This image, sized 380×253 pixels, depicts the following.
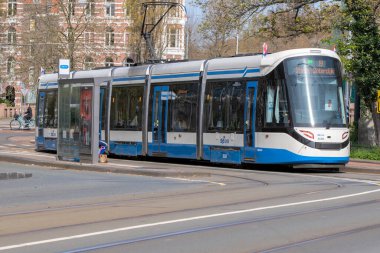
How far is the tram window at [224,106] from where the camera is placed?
71.0 ft

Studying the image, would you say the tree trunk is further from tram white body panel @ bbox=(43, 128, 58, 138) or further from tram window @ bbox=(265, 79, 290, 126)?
tram white body panel @ bbox=(43, 128, 58, 138)

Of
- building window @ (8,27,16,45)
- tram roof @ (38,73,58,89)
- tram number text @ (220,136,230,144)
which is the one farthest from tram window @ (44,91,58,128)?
building window @ (8,27,16,45)

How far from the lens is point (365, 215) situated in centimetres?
1156

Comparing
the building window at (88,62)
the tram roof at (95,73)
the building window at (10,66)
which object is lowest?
the tram roof at (95,73)

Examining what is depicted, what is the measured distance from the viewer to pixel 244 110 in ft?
70.2

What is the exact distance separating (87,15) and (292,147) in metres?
34.6

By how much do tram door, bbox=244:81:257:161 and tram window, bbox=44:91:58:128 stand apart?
10.3 meters

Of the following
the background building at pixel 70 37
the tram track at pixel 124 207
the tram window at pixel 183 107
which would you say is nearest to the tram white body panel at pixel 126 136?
the tram window at pixel 183 107

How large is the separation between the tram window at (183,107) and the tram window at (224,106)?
591 millimetres

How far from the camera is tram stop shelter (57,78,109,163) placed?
2169 cm

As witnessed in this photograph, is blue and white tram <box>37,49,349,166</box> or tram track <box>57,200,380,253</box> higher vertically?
blue and white tram <box>37,49,349,166</box>

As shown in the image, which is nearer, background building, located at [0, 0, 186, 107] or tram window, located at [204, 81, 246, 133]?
tram window, located at [204, 81, 246, 133]

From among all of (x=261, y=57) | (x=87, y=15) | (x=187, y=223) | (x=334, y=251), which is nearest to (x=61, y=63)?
(x=261, y=57)

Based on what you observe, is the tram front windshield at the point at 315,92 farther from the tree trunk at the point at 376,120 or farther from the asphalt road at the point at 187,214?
the tree trunk at the point at 376,120
